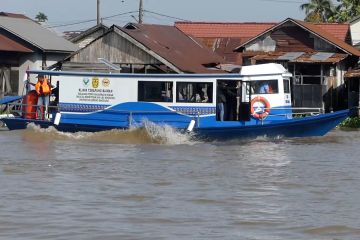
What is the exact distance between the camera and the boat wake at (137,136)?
22469 millimetres

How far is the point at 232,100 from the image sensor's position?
23297 millimetres

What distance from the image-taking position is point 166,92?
76.2 feet

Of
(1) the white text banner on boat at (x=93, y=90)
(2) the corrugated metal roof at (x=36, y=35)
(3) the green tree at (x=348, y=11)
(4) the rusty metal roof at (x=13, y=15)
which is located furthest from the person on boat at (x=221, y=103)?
(3) the green tree at (x=348, y=11)

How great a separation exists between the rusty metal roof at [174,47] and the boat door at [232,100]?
28.2 feet

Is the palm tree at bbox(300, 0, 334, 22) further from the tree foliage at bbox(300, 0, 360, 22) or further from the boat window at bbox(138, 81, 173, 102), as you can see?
the boat window at bbox(138, 81, 173, 102)

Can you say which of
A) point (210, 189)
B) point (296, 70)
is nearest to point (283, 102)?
point (210, 189)

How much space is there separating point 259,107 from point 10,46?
1518cm

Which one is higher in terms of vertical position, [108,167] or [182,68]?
[182,68]

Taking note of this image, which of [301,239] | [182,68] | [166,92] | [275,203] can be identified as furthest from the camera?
[182,68]

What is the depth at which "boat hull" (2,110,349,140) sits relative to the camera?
2265 cm

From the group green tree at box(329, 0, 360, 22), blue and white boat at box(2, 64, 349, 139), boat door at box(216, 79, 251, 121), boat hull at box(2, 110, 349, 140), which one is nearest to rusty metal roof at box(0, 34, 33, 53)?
boat hull at box(2, 110, 349, 140)

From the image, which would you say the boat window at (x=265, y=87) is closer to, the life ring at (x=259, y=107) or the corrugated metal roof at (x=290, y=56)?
the life ring at (x=259, y=107)

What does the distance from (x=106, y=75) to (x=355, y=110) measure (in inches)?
481

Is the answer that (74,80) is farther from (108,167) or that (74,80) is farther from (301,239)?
(301,239)
